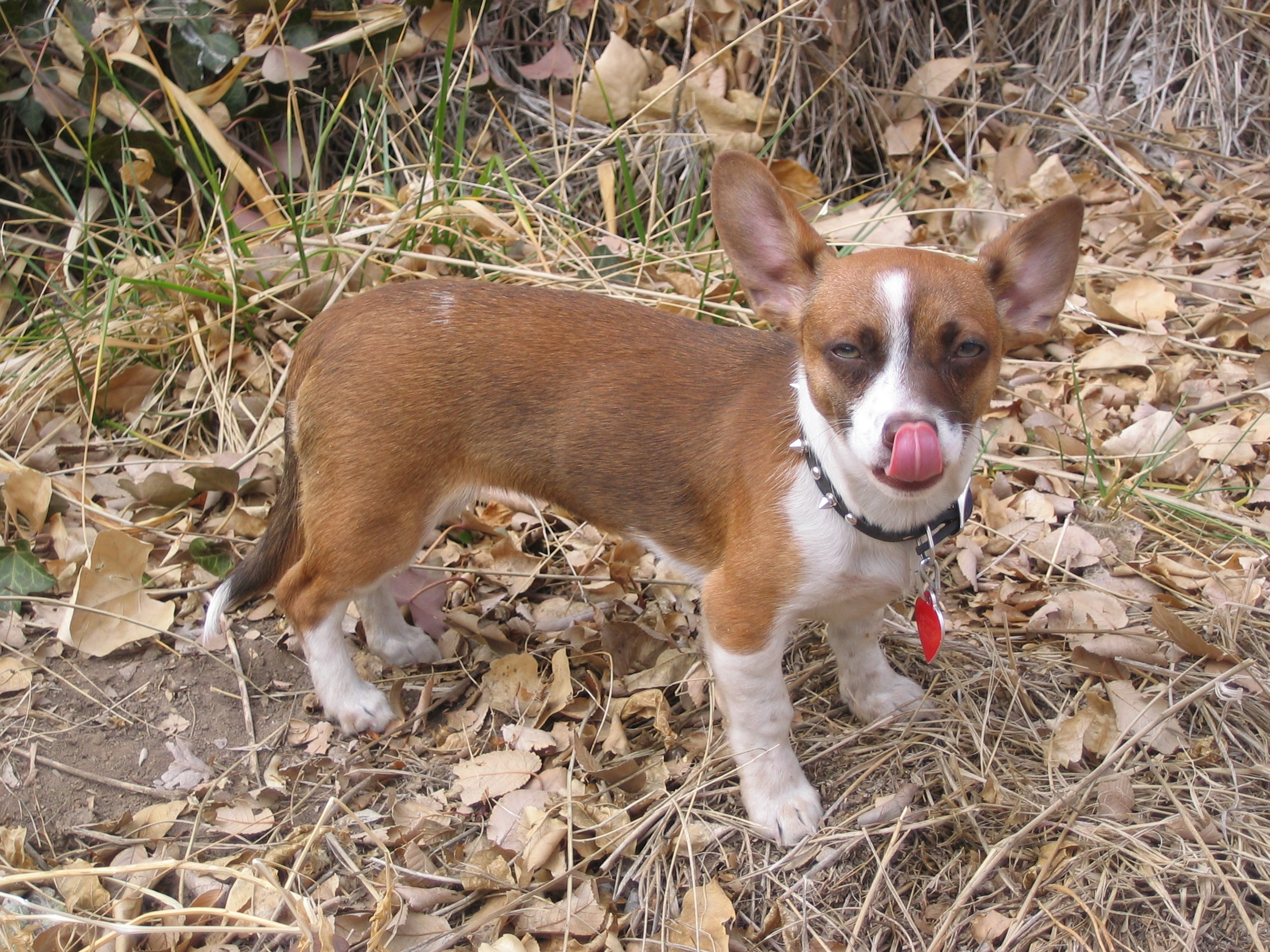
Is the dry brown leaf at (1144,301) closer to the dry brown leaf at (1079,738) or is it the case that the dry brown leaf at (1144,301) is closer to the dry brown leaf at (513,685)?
the dry brown leaf at (1079,738)

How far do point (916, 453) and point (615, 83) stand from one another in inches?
128

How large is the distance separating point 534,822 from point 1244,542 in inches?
94.3

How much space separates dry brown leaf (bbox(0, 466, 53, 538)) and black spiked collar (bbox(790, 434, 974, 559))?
8.66 ft

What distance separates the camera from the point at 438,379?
2834mm

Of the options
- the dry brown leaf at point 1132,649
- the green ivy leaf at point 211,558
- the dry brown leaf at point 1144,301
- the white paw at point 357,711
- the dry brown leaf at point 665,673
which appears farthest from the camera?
the dry brown leaf at point 1144,301

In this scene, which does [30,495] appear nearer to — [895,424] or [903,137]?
[895,424]

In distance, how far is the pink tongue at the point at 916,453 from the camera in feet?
6.93

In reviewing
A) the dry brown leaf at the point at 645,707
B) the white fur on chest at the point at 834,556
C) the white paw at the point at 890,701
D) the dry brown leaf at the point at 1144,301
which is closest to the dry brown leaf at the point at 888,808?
the white paw at the point at 890,701

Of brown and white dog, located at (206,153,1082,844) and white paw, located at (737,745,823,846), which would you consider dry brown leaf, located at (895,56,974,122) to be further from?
white paw, located at (737,745,823,846)

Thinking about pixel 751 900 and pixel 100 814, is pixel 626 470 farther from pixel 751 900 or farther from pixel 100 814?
pixel 100 814

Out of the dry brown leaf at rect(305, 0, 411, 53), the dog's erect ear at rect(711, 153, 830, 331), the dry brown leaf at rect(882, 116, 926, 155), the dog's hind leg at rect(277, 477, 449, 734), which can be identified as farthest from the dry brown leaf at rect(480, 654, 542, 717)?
the dry brown leaf at rect(882, 116, 926, 155)

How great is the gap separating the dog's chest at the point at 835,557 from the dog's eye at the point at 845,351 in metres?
0.35

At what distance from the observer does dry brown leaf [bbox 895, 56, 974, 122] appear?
509 centimetres

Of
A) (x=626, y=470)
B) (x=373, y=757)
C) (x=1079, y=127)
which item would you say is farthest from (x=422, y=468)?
(x=1079, y=127)
